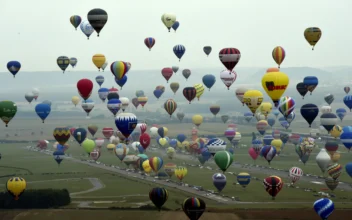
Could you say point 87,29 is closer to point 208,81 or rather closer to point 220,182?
point 208,81

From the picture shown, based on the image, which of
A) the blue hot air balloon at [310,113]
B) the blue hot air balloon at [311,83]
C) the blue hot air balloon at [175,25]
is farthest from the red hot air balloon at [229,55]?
the blue hot air balloon at [175,25]

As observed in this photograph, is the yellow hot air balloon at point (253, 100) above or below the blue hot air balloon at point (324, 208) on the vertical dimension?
above

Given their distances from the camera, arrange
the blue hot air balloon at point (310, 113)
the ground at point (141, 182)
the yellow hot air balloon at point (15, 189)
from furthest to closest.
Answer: the blue hot air balloon at point (310, 113) → the ground at point (141, 182) → the yellow hot air balloon at point (15, 189)

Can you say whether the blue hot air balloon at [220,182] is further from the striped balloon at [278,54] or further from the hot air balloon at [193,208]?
the hot air balloon at [193,208]

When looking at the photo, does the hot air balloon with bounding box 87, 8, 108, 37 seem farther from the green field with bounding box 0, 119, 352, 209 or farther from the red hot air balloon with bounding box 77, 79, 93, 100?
the green field with bounding box 0, 119, 352, 209

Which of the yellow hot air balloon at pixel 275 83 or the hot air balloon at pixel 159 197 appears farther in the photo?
the yellow hot air balloon at pixel 275 83

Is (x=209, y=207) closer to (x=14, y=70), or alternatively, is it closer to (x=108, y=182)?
(x=108, y=182)

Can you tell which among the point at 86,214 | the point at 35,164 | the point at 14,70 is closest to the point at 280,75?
the point at 86,214

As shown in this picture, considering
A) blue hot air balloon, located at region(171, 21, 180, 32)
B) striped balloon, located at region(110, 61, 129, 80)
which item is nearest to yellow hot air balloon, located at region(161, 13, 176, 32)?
blue hot air balloon, located at region(171, 21, 180, 32)

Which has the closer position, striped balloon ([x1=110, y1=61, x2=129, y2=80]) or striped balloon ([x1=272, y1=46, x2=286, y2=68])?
striped balloon ([x1=272, y1=46, x2=286, y2=68])
